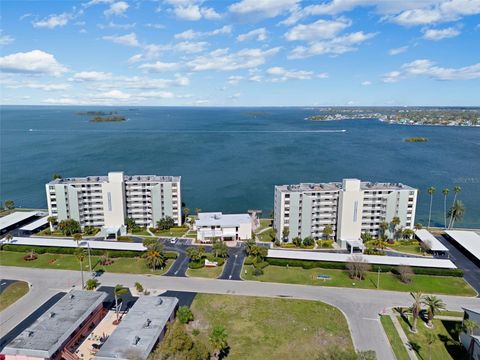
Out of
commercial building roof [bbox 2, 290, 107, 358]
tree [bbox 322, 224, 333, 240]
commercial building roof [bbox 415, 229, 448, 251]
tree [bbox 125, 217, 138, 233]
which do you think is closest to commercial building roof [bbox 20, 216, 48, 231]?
tree [bbox 125, 217, 138, 233]

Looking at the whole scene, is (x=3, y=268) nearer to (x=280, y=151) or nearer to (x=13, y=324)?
(x=13, y=324)

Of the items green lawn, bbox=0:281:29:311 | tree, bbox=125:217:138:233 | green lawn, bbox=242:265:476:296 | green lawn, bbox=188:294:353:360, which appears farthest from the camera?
tree, bbox=125:217:138:233

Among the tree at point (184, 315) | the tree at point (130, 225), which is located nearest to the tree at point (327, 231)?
the tree at point (184, 315)

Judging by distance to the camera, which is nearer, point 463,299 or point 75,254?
point 463,299

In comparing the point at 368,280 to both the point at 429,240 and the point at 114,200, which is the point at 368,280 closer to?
the point at 429,240

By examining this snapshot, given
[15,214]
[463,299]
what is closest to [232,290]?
[463,299]

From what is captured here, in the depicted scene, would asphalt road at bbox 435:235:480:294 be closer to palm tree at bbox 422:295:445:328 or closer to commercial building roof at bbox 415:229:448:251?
commercial building roof at bbox 415:229:448:251

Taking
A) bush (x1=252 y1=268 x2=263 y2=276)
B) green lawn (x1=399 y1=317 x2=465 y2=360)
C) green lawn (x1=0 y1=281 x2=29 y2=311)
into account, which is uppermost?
bush (x1=252 y1=268 x2=263 y2=276)
